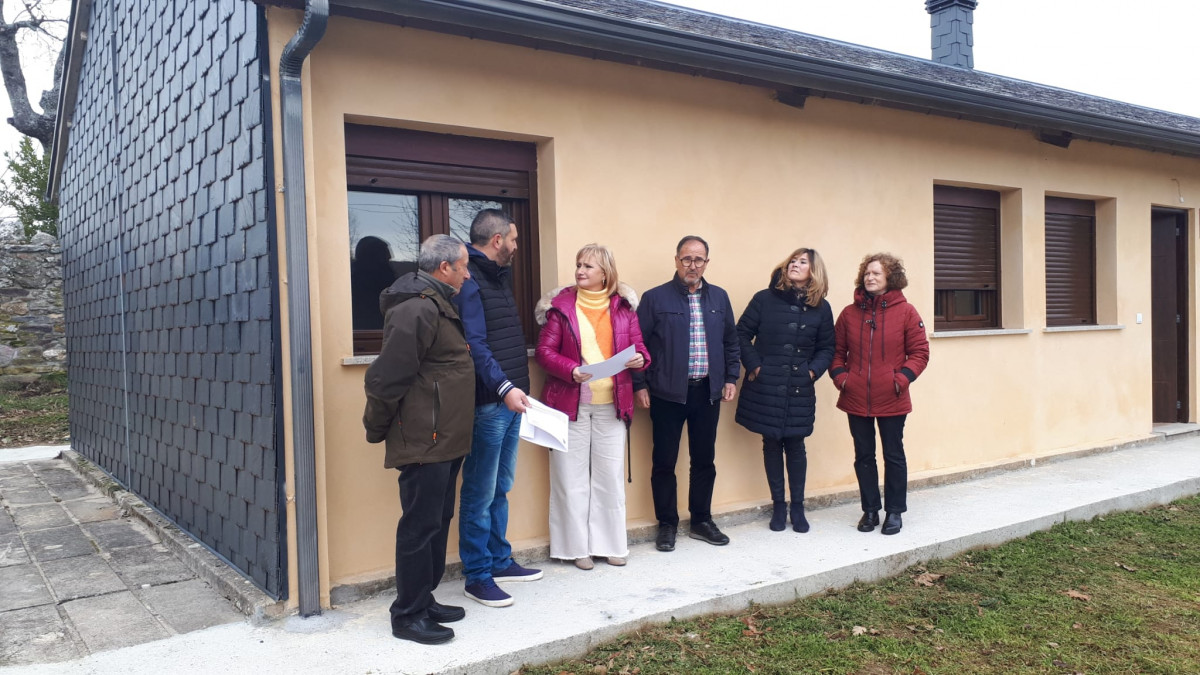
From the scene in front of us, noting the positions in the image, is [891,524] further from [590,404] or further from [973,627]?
[590,404]

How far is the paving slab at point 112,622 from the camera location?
12.2 ft

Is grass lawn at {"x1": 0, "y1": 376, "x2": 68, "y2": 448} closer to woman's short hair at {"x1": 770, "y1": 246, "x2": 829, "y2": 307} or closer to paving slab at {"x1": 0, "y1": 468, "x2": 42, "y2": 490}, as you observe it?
paving slab at {"x1": 0, "y1": 468, "x2": 42, "y2": 490}

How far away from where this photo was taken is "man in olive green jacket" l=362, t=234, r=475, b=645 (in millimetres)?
3459

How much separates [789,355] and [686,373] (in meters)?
0.80

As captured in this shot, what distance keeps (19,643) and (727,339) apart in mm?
3915

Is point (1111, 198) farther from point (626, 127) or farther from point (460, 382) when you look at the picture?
point (460, 382)

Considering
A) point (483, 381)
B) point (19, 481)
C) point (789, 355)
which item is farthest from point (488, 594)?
point (19, 481)

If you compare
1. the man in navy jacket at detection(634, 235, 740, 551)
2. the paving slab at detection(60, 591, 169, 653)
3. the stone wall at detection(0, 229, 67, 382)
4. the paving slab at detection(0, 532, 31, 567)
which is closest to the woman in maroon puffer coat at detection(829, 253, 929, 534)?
the man in navy jacket at detection(634, 235, 740, 551)

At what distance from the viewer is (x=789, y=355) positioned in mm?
5328

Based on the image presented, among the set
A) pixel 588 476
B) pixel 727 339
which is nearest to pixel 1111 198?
pixel 727 339

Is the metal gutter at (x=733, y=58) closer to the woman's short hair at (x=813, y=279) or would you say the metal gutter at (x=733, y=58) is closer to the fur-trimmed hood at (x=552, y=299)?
the woman's short hair at (x=813, y=279)

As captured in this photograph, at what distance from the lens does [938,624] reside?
407 cm

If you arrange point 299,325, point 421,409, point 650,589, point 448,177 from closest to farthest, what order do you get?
point 421,409, point 299,325, point 650,589, point 448,177

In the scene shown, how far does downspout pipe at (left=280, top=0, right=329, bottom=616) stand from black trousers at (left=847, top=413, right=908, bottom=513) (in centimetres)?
340
